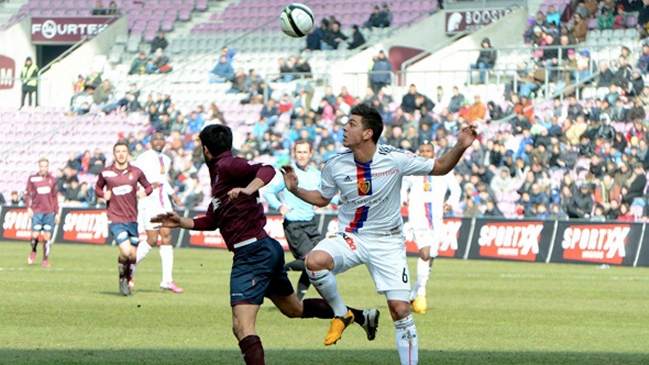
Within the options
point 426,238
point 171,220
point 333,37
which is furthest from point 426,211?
point 333,37

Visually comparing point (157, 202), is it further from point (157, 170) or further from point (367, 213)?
point (367, 213)

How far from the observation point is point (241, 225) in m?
9.41

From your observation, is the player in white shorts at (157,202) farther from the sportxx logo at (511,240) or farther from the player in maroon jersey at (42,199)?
the sportxx logo at (511,240)

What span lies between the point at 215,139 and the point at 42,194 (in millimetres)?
16872

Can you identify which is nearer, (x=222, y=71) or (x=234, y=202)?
(x=234, y=202)

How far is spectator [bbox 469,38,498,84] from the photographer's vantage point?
34.1 meters

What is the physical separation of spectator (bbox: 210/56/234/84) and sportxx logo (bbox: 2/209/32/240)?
28.5 ft

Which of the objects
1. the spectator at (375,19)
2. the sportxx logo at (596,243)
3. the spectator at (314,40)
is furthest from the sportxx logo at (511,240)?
the spectator at (314,40)

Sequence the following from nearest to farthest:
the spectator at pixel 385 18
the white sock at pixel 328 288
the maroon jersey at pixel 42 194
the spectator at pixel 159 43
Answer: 1. the white sock at pixel 328 288
2. the maroon jersey at pixel 42 194
3. the spectator at pixel 385 18
4. the spectator at pixel 159 43

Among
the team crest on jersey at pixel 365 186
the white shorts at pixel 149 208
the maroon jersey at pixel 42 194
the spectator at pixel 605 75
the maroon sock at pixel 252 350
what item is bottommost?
the maroon jersey at pixel 42 194

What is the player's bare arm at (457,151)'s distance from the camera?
9.14 meters

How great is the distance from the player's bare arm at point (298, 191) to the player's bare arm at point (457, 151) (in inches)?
39.5

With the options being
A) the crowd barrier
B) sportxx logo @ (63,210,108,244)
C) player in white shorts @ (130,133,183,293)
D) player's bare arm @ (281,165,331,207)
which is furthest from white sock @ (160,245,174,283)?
sportxx logo @ (63,210,108,244)

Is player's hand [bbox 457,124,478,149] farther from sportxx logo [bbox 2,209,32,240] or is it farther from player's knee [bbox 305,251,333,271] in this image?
sportxx logo [bbox 2,209,32,240]
